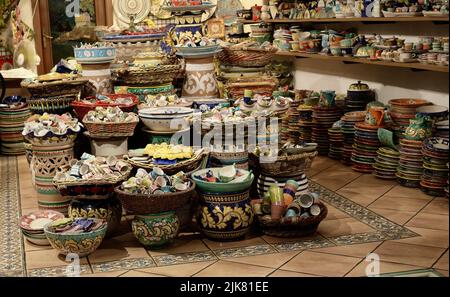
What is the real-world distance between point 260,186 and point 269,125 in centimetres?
41

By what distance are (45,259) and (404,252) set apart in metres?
1.86

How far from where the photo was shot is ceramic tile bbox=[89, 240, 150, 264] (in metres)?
3.55

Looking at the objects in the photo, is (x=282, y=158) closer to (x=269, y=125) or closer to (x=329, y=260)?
(x=269, y=125)

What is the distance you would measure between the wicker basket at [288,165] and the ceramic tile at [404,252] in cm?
71

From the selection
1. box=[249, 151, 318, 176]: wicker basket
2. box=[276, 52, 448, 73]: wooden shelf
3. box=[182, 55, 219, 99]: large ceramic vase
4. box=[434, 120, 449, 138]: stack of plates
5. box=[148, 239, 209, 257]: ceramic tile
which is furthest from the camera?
box=[276, 52, 448, 73]: wooden shelf

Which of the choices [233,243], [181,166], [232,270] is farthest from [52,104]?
[232,270]

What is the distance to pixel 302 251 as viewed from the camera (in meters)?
3.56

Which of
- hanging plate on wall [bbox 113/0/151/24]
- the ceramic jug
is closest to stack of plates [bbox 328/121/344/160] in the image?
the ceramic jug

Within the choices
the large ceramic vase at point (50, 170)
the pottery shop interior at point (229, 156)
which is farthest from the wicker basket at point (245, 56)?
the large ceramic vase at point (50, 170)

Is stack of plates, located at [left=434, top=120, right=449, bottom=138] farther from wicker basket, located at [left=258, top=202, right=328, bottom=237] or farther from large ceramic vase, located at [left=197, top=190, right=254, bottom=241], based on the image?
large ceramic vase, located at [left=197, top=190, right=254, bottom=241]

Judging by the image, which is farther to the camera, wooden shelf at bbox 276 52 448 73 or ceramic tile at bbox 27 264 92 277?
wooden shelf at bbox 276 52 448 73

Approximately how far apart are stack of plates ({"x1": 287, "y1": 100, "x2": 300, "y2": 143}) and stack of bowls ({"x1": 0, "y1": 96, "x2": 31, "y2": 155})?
2.50 metres
